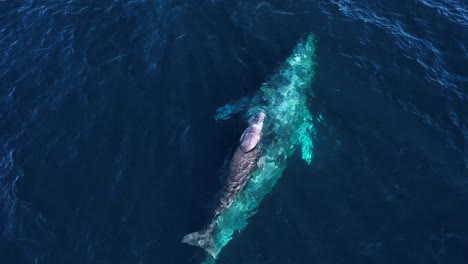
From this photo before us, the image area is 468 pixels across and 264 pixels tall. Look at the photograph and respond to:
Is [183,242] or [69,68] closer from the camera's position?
[183,242]

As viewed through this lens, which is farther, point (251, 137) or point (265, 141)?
point (265, 141)

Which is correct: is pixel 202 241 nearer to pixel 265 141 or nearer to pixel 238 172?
pixel 238 172

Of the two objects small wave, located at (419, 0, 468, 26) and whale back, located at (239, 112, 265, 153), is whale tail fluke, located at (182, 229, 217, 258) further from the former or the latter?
small wave, located at (419, 0, 468, 26)

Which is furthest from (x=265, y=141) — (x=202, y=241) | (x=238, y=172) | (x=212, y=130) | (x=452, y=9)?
(x=452, y=9)

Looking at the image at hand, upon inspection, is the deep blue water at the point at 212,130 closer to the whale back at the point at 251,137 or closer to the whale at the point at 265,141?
the whale at the point at 265,141

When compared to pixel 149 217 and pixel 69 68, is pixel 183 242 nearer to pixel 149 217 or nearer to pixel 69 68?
pixel 149 217

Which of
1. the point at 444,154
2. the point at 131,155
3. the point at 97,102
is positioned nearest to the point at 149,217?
the point at 131,155
